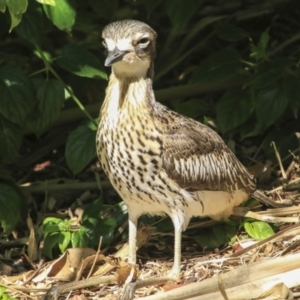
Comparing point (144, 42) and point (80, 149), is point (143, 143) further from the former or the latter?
point (80, 149)

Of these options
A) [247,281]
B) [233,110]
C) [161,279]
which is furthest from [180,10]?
[247,281]

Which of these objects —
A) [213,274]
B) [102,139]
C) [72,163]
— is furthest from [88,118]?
[213,274]

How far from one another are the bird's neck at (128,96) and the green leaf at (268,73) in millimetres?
1134

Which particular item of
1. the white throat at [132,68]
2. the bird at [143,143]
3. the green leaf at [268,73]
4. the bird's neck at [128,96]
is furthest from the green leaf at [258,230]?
the white throat at [132,68]

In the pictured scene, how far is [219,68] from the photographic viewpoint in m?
5.95

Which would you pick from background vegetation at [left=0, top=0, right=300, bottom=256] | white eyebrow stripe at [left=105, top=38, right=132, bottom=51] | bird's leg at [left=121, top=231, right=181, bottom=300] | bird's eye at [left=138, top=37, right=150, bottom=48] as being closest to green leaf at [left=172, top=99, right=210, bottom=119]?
background vegetation at [left=0, top=0, right=300, bottom=256]

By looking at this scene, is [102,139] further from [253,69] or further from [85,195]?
[253,69]

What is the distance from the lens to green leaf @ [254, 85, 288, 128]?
5789mm

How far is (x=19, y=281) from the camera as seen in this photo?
5.20 metres

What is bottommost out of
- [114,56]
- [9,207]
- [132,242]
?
[132,242]

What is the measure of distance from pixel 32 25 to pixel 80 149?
743 mm

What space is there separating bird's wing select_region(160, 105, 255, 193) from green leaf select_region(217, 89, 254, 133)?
561 millimetres

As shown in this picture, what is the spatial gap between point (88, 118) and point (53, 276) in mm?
1071

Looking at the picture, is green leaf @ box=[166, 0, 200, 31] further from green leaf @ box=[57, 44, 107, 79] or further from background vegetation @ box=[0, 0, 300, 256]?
green leaf @ box=[57, 44, 107, 79]
